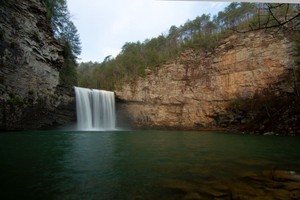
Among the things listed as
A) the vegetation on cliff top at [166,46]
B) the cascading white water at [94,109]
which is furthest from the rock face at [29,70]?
the vegetation on cliff top at [166,46]

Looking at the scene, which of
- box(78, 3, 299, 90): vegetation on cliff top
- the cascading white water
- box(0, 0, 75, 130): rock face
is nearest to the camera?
box(0, 0, 75, 130): rock face

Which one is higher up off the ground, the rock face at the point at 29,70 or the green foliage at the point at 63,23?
the green foliage at the point at 63,23

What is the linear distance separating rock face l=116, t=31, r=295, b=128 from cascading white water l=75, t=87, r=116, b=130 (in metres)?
2.31

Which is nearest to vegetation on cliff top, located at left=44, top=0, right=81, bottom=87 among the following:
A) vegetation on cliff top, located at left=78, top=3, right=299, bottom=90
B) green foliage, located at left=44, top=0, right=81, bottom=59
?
green foliage, located at left=44, top=0, right=81, bottom=59

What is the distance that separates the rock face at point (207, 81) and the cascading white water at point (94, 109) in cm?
231

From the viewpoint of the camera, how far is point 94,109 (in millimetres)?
23594

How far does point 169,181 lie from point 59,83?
18.1m

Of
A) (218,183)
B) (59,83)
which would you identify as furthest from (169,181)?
(59,83)

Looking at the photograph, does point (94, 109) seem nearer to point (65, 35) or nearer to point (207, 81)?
point (65, 35)

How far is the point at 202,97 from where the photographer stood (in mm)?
25516

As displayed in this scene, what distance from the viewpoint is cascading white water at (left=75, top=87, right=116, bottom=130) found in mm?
22078

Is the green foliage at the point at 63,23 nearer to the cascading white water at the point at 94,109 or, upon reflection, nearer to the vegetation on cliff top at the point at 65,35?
the vegetation on cliff top at the point at 65,35

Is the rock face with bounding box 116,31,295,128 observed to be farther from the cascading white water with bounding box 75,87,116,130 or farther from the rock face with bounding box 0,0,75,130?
the rock face with bounding box 0,0,75,130

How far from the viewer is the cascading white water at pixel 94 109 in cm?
2208
